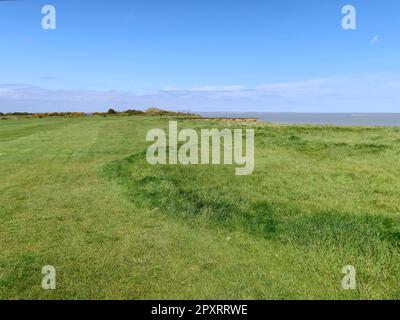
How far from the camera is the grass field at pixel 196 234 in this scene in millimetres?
7164

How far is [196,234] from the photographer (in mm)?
9758

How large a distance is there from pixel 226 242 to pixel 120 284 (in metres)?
2.95

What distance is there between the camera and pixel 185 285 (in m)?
7.17

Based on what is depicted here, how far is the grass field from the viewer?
7.16m

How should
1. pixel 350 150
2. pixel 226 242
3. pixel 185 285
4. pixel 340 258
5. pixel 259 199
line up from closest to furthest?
pixel 185 285
pixel 340 258
pixel 226 242
pixel 259 199
pixel 350 150

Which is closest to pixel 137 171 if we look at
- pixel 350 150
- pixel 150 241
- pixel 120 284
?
pixel 150 241

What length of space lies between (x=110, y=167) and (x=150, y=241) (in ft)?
35.0

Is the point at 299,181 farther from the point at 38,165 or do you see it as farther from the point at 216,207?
the point at 38,165

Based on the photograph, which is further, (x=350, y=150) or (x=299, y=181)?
(x=350, y=150)

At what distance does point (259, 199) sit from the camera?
43.3 feet
